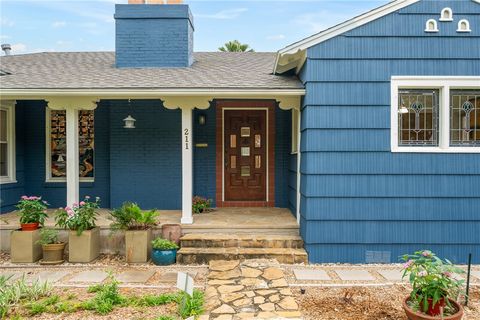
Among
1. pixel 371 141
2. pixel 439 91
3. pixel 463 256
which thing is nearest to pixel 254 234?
pixel 371 141

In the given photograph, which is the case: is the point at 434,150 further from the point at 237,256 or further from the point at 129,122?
the point at 129,122

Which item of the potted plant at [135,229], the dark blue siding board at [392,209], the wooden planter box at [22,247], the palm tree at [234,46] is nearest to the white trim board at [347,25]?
the dark blue siding board at [392,209]

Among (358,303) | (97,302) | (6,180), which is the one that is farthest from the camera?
(6,180)

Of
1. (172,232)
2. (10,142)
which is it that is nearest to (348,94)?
(172,232)

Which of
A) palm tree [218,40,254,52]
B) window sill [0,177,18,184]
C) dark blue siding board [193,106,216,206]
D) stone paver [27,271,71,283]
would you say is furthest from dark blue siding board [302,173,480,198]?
palm tree [218,40,254,52]

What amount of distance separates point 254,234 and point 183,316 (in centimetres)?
261

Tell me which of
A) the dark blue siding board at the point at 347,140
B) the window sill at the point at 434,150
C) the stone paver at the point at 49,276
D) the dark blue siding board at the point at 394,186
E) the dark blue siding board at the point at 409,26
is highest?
the dark blue siding board at the point at 409,26

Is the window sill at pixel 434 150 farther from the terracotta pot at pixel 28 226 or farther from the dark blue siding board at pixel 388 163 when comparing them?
the terracotta pot at pixel 28 226

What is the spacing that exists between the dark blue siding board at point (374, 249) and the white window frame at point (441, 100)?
1407mm

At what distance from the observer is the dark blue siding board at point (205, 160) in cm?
794

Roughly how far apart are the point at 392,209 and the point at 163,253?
3422 mm

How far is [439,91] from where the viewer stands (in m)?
5.59

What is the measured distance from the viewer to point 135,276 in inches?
197

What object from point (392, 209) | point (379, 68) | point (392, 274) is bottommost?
point (392, 274)
